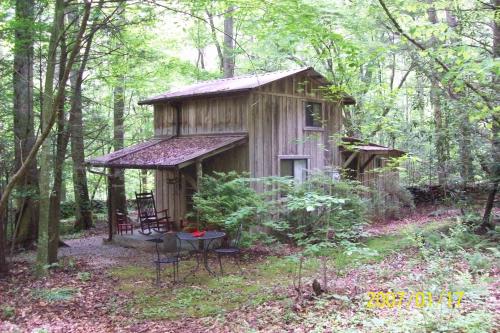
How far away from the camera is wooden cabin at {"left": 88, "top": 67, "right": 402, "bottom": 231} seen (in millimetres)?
12211

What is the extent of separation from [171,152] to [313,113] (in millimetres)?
4967

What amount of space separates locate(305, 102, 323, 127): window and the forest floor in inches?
197

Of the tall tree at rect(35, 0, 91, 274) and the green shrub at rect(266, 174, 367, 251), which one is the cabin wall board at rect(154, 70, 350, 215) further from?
the tall tree at rect(35, 0, 91, 274)

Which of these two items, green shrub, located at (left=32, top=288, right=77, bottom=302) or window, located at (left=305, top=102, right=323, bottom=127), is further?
window, located at (left=305, top=102, right=323, bottom=127)

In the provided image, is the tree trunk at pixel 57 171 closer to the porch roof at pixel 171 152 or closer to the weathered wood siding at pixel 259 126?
the porch roof at pixel 171 152

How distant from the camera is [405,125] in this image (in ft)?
60.0

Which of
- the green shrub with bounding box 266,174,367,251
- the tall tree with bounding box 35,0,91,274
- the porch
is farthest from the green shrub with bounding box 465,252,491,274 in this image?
the tall tree with bounding box 35,0,91,274

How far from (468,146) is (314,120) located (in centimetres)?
479

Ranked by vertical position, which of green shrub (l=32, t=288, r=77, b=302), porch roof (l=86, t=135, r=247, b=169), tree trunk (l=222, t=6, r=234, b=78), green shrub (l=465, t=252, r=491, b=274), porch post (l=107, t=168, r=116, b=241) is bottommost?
green shrub (l=32, t=288, r=77, b=302)

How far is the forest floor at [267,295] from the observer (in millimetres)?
4812

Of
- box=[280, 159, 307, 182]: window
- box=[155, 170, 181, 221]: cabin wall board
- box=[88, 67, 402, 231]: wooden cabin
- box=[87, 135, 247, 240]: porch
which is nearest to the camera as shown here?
box=[87, 135, 247, 240]: porch

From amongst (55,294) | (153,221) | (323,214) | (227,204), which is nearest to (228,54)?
(153,221)

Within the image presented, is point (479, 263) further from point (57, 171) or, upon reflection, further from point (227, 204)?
point (57, 171)

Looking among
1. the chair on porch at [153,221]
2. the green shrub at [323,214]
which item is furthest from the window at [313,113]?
the chair on porch at [153,221]
